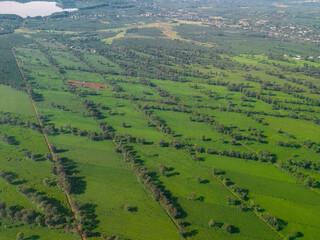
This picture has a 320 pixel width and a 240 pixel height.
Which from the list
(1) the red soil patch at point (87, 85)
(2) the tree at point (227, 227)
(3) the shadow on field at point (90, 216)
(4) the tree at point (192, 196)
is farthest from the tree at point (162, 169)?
(1) the red soil patch at point (87, 85)

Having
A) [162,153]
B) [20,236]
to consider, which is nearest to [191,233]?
[162,153]

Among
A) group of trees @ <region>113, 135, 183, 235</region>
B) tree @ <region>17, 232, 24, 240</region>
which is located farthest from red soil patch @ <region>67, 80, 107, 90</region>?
tree @ <region>17, 232, 24, 240</region>

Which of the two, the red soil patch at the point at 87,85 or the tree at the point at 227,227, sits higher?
the red soil patch at the point at 87,85

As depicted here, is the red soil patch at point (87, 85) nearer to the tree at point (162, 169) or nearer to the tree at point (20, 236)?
the tree at point (162, 169)

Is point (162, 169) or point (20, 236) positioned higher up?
point (162, 169)

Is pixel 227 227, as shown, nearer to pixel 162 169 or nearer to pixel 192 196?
pixel 192 196

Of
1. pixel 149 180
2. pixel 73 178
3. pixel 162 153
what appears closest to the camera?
pixel 149 180

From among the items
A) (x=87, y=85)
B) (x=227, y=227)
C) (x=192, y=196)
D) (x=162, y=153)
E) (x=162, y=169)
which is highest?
(x=87, y=85)

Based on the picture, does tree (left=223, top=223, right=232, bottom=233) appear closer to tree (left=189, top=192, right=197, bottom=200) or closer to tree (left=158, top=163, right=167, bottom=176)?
tree (left=189, top=192, right=197, bottom=200)

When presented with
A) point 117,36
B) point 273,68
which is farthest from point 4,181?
point 117,36

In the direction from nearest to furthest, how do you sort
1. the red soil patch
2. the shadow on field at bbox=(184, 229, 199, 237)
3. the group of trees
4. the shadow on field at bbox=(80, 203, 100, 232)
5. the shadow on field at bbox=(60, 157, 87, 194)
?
the shadow on field at bbox=(184, 229, 199, 237)
the shadow on field at bbox=(80, 203, 100, 232)
the group of trees
the shadow on field at bbox=(60, 157, 87, 194)
the red soil patch

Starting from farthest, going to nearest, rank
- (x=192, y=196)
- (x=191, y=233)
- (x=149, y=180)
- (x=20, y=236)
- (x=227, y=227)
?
(x=149, y=180) → (x=192, y=196) → (x=227, y=227) → (x=191, y=233) → (x=20, y=236)

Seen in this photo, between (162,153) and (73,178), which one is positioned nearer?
(73,178)
